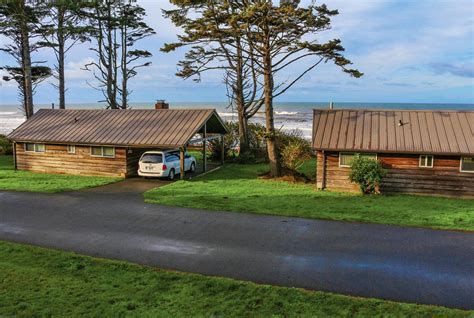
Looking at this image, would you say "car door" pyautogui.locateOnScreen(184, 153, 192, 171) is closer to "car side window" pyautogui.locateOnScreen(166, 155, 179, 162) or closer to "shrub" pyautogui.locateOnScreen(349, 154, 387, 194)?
"car side window" pyautogui.locateOnScreen(166, 155, 179, 162)

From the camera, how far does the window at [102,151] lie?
2164 cm

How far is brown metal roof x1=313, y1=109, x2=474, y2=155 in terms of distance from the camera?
16516 millimetres

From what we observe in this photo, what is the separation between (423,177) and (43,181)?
17679 mm

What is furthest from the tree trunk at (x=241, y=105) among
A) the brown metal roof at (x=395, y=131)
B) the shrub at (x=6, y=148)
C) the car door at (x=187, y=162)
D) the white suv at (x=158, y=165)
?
the shrub at (x=6, y=148)

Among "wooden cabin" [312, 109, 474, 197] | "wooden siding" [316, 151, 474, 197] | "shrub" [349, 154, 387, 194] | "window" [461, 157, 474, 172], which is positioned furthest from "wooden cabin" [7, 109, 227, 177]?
"window" [461, 157, 474, 172]

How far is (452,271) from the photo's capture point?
26.9 feet

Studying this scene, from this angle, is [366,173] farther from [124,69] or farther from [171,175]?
[124,69]

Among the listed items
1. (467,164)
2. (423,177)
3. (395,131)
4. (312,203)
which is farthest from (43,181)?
(467,164)

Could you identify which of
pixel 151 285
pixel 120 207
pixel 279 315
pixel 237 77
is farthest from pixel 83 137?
pixel 279 315

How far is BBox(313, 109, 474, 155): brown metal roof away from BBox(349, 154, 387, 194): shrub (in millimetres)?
621

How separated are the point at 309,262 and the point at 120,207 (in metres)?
8.07

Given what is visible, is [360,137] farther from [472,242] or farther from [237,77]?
[237,77]

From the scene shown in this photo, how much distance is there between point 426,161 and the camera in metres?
16.6

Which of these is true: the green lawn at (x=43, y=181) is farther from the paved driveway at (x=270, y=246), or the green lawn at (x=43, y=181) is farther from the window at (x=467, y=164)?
the window at (x=467, y=164)
